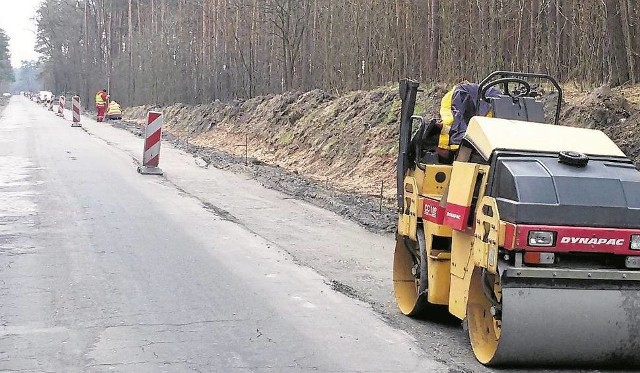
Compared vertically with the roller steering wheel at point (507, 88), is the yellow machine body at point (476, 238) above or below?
below

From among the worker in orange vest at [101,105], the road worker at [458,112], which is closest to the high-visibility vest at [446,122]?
the road worker at [458,112]

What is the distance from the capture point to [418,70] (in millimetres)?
18906

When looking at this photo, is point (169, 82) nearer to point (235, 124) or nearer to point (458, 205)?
point (235, 124)

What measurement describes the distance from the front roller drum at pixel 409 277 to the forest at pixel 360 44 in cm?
638

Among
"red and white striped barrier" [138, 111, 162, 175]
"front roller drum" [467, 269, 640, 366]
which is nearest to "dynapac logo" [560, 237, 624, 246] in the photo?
"front roller drum" [467, 269, 640, 366]

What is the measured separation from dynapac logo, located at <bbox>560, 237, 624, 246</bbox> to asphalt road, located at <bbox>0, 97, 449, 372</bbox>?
1.29m

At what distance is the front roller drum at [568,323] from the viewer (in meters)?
5.01

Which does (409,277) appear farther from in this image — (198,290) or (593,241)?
(593,241)

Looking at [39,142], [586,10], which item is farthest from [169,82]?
[586,10]

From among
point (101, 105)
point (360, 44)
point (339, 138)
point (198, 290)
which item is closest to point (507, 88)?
point (198, 290)

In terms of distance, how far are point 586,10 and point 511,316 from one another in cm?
895

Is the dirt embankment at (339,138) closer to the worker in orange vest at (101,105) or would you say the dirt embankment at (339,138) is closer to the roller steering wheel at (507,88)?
the roller steering wheel at (507,88)

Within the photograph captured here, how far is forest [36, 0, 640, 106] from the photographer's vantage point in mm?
12852

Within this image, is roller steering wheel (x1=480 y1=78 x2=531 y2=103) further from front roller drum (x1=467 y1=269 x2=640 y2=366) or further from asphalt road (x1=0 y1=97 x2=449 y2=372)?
asphalt road (x1=0 y1=97 x2=449 y2=372)
